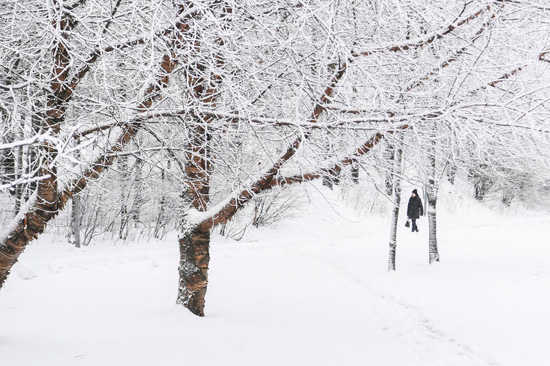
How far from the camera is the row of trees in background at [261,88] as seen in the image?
373cm

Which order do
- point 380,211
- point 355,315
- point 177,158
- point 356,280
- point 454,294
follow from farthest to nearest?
point 380,211, point 356,280, point 454,294, point 355,315, point 177,158

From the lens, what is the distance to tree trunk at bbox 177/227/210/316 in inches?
240

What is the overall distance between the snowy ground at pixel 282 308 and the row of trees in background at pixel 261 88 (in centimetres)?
111

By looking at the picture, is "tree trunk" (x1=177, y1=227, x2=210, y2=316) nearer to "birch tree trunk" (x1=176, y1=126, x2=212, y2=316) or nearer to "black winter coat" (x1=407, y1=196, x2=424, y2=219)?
"birch tree trunk" (x1=176, y1=126, x2=212, y2=316)

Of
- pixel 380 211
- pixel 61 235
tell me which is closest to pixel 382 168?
pixel 61 235

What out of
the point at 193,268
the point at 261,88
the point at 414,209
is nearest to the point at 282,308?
the point at 193,268

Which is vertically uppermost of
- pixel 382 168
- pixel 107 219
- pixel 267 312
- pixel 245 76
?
pixel 245 76

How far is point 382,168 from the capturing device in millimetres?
4809

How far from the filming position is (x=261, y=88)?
170 inches

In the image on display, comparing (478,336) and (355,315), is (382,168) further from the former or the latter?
(355,315)

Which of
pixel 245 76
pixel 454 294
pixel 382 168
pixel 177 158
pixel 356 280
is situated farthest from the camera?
pixel 356 280

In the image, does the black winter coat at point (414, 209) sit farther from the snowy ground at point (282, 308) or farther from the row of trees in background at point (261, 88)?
the row of trees in background at point (261, 88)

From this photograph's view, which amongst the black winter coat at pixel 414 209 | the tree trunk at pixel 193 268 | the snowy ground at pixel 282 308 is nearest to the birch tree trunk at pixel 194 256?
the tree trunk at pixel 193 268

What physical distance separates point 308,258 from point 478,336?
7369 millimetres
